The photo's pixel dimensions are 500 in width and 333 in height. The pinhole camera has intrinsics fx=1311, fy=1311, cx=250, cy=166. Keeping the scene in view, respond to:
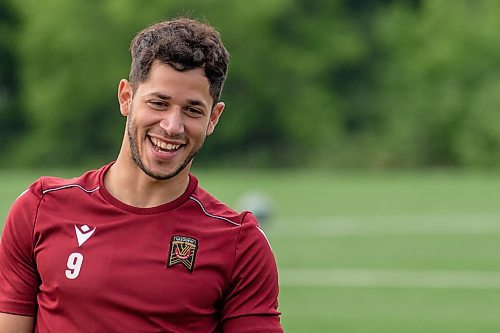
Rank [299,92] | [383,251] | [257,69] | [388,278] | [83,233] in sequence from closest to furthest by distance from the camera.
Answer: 1. [83,233]
2. [388,278]
3. [383,251]
4. [257,69]
5. [299,92]

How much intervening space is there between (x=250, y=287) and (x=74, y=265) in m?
0.46

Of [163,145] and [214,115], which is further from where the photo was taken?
[214,115]

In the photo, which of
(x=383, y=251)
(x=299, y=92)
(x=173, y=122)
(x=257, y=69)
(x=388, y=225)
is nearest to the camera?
(x=173, y=122)

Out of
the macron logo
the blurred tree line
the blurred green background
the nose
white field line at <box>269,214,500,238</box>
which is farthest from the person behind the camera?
the blurred tree line

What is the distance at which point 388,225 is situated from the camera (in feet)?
65.6

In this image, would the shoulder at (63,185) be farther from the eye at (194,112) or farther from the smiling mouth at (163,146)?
the eye at (194,112)

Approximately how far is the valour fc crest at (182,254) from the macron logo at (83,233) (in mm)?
217

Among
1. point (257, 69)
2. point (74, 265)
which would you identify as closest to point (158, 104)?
point (74, 265)

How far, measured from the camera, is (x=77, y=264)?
11.0 feet

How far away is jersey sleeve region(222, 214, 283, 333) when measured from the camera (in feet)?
11.2

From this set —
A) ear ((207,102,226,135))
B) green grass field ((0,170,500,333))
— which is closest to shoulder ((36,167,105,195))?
ear ((207,102,226,135))

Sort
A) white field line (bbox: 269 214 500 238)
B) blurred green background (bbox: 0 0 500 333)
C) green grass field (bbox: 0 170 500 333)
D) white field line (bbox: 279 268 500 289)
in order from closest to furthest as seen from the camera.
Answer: green grass field (bbox: 0 170 500 333)
white field line (bbox: 279 268 500 289)
white field line (bbox: 269 214 500 238)
blurred green background (bbox: 0 0 500 333)

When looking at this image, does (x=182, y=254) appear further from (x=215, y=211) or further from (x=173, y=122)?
(x=173, y=122)

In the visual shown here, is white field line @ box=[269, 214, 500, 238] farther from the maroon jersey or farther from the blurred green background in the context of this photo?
the maroon jersey
